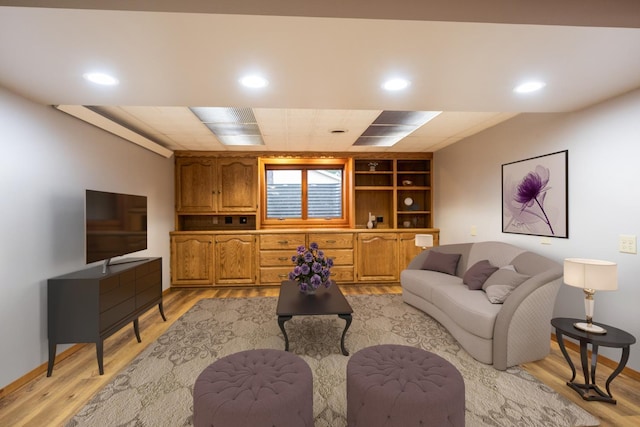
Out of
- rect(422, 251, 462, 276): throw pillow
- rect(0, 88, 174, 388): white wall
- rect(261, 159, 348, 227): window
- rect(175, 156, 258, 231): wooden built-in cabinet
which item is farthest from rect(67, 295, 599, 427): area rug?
rect(261, 159, 348, 227): window

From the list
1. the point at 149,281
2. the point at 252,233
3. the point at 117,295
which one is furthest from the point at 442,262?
the point at 117,295

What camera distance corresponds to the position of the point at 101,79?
6.53ft

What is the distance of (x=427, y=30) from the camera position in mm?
1485

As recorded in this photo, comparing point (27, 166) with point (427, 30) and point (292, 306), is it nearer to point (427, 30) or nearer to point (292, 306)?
point (292, 306)

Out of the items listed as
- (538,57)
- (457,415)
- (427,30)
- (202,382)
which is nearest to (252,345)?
(202,382)

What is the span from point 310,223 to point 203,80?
3.76 meters

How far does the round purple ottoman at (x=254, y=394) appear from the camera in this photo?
130 centimetres

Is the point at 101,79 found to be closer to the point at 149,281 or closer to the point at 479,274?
the point at 149,281

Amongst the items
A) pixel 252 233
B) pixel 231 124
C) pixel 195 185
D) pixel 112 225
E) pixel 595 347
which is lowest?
pixel 595 347

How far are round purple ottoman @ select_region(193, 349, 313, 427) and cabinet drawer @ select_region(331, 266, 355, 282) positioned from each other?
11.1 ft

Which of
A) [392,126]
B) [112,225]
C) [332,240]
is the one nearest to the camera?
[112,225]

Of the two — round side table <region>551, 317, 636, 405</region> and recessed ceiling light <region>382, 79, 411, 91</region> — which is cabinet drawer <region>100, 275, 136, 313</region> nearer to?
recessed ceiling light <region>382, 79, 411, 91</region>

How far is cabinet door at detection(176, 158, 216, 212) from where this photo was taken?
5062mm

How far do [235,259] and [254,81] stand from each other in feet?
11.4
